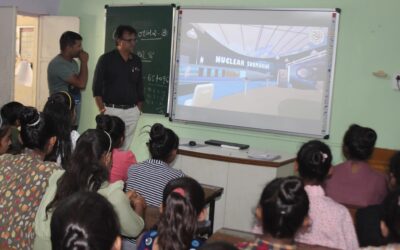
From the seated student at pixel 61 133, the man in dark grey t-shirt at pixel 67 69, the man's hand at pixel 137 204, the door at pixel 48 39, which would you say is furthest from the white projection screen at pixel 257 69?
the man's hand at pixel 137 204

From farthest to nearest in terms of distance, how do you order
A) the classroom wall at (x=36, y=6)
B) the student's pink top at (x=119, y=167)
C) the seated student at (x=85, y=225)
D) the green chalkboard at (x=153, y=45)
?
the classroom wall at (x=36, y=6) < the green chalkboard at (x=153, y=45) < the student's pink top at (x=119, y=167) < the seated student at (x=85, y=225)

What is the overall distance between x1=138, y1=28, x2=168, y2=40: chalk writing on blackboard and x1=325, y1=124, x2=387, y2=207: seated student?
A: 9.18ft

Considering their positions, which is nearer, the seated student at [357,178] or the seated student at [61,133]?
the seated student at [61,133]

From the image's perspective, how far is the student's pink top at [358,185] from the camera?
2.70m

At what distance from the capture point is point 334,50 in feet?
14.0

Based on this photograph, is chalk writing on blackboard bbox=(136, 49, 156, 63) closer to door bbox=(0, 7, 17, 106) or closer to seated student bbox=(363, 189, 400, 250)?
door bbox=(0, 7, 17, 106)

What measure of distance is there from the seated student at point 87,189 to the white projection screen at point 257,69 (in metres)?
2.77

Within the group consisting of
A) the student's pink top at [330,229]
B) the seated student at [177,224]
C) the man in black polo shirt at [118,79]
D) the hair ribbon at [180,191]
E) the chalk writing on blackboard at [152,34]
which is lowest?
the student's pink top at [330,229]

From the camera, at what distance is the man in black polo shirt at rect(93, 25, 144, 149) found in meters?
4.60

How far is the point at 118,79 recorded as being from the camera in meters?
4.63

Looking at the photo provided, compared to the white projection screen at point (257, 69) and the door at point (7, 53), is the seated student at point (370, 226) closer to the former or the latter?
the white projection screen at point (257, 69)

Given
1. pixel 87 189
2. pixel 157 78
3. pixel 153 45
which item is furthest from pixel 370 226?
pixel 153 45

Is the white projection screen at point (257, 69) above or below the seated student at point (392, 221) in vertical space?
above

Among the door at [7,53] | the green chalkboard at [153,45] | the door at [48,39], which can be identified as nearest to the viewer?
the door at [7,53]
